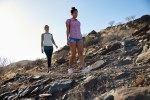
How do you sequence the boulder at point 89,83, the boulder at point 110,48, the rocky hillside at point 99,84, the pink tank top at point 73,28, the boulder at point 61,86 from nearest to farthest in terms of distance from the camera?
1. the rocky hillside at point 99,84
2. the boulder at point 89,83
3. the boulder at point 61,86
4. the pink tank top at point 73,28
5. the boulder at point 110,48

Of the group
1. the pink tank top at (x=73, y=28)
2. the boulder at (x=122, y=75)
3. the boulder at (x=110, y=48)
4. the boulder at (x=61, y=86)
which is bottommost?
the boulder at (x=61, y=86)

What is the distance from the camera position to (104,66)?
422 inches

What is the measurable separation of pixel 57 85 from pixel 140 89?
2.72 m

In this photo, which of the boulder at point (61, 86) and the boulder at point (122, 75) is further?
the boulder at point (61, 86)

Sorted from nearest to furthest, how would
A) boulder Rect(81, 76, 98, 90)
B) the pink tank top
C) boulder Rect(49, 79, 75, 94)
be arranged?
boulder Rect(81, 76, 98, 90), boulder Rect(49, 79, 75, 94), the pink tank top

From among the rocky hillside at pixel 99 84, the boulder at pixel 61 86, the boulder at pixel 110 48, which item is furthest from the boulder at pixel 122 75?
the boulder at pixel 110 48

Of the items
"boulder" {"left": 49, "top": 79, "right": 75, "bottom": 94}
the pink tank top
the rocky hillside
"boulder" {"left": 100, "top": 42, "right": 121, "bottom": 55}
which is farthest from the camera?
"boulder" {"left": 100, "top": 42, "right": 121, "bottom": 55}

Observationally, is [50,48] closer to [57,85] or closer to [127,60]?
[127,60]

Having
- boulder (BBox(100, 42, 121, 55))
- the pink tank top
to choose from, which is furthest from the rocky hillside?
the pink tank top

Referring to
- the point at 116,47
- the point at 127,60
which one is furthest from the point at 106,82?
the point at 116,47

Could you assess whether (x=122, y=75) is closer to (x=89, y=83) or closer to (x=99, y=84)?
(x=99, y=84)

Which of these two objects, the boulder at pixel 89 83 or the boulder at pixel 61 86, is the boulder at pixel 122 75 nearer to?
the boulder at pixel 89 83

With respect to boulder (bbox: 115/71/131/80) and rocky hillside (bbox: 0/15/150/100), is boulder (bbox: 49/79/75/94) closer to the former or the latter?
rocky hillside (bbox: 0/15/150/100)

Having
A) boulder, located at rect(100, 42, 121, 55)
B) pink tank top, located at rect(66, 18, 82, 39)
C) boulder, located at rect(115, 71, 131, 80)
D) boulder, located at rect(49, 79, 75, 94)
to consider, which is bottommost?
boulder, located at rect(49, 79, 75, 94)
